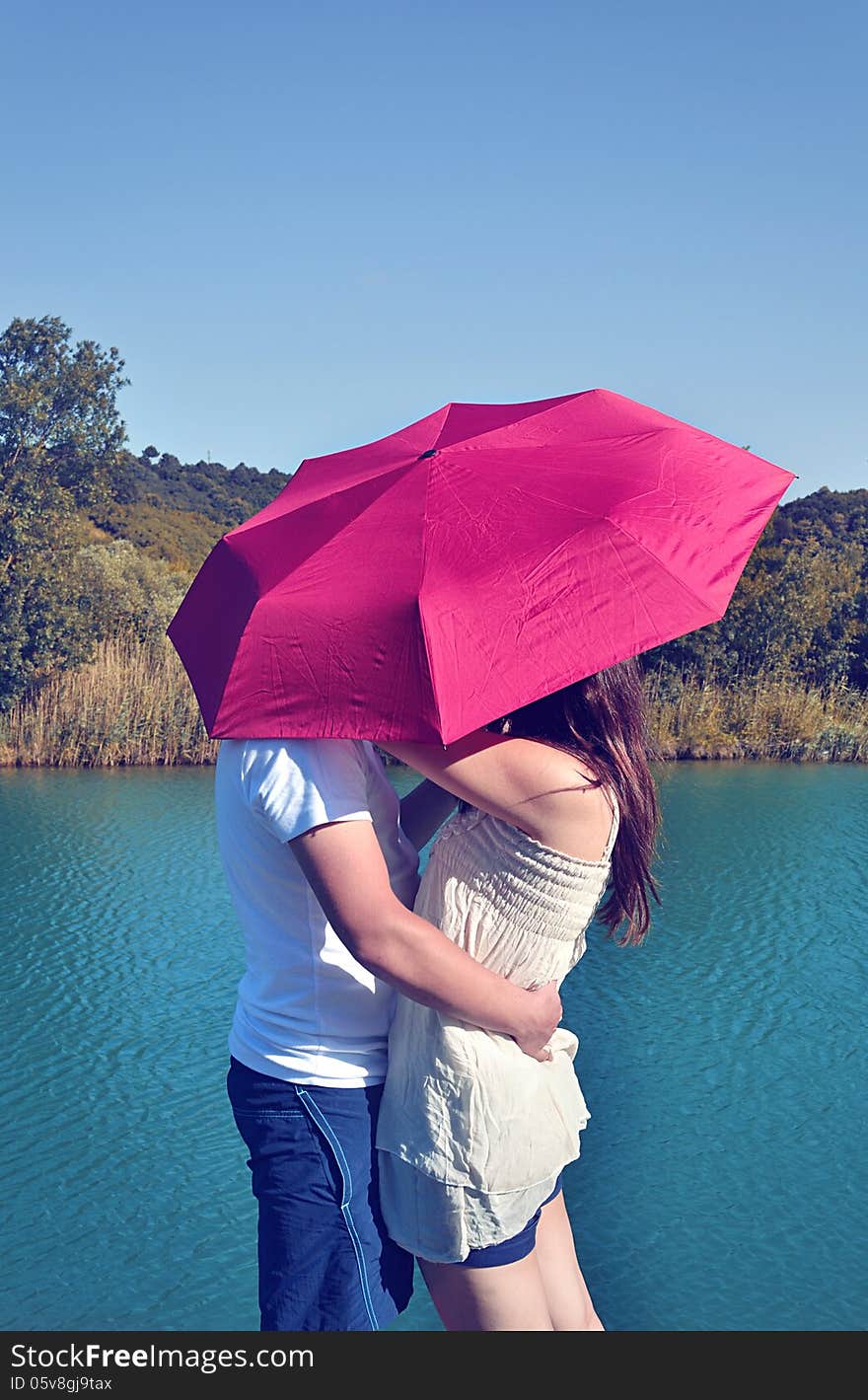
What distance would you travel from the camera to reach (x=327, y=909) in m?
1.24

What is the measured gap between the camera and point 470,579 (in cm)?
132

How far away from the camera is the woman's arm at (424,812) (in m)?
1.63

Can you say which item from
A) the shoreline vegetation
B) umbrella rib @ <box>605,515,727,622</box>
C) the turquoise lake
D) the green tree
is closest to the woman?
umbrella rib @ <box>605,515,727,622</box>

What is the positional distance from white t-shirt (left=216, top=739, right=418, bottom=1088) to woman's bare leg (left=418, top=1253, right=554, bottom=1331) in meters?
0.24

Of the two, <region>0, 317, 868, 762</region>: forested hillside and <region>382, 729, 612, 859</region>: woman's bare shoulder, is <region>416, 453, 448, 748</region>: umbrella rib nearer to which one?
<region>382, 729, 612, 859</region>: woman's bare shoulder

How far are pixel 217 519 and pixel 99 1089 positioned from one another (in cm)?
2277

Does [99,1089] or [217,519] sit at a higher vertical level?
[217,519]

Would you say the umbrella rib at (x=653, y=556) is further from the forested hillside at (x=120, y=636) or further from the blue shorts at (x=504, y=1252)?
the forested hillside at (x=120, y=636)

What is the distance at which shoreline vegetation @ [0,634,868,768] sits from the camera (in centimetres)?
938

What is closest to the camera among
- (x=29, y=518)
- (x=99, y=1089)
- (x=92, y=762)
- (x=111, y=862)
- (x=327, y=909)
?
(x=327, y=909)

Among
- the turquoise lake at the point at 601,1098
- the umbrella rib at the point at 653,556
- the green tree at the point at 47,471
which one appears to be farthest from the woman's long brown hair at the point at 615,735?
the green tree at the point at 47,471

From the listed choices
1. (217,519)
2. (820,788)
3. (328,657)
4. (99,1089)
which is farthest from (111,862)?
(217,519)

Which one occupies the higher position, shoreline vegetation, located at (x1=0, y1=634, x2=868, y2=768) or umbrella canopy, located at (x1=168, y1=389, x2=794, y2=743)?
umbrella canopy, located at (x1=168, y1=389, x2=794, y2=743)
